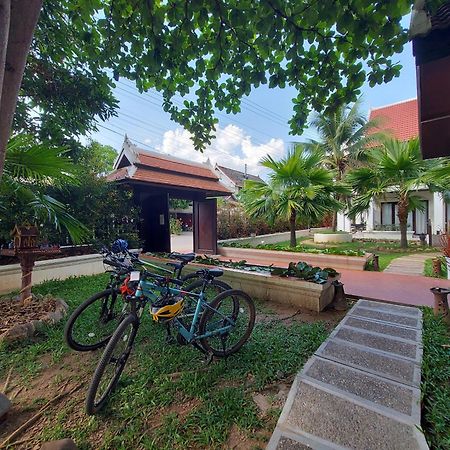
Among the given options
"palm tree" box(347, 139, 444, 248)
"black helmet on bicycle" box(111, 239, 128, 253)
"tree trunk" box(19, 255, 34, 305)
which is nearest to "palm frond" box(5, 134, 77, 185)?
"tree trunk" box(19, 255, 34, 305)

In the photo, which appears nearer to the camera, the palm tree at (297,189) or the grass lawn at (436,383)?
the grass lawn at (436,383)

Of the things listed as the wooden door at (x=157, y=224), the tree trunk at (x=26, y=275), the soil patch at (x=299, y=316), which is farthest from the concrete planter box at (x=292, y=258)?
the tree trunk at (x=26, y=275)

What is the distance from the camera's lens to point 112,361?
206cm

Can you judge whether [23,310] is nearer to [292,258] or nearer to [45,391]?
[45,391]

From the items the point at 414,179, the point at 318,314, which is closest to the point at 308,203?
the point at 414,179

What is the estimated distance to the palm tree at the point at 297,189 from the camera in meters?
7.98

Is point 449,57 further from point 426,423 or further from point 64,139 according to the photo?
point 64,139

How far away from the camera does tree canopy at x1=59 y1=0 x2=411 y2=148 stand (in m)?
2.13

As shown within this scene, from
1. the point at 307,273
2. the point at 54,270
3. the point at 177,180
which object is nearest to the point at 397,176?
the point at 307,273

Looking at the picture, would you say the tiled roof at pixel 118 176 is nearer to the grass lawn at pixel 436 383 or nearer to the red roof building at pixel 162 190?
the red roof building at pixel 162 190

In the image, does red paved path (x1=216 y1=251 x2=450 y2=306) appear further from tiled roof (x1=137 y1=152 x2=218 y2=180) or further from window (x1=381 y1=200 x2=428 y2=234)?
window (x1=381 y1=200 x2=428 y2=234)

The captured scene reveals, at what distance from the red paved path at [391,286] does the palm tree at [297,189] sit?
8.30ft

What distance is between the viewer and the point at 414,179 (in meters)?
8.31

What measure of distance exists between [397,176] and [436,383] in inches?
327
